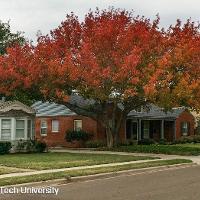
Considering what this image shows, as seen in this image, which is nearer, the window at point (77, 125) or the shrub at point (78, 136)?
the shrub at point (78, 136)

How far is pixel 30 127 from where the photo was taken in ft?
111

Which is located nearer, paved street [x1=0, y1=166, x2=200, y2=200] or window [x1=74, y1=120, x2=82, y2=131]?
paved street [x1=0, y1=166, x2=200, y2=200]

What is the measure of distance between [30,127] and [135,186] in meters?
18.7

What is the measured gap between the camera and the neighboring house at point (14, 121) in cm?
3247

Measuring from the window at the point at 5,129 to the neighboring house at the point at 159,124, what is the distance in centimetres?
1853

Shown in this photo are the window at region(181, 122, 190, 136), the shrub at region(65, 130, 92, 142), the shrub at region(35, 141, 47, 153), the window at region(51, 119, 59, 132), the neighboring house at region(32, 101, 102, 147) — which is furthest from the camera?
the window at region(181, 122, 190, 136)

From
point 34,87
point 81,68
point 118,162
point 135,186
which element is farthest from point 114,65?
point 135,186

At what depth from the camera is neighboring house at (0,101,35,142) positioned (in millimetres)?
32469

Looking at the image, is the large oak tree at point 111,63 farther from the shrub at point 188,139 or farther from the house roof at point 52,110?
the shrub at point 188,139

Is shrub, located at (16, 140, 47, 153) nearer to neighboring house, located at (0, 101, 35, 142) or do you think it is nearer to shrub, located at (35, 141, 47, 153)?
shrub, located at (35, 141, 47, 153)

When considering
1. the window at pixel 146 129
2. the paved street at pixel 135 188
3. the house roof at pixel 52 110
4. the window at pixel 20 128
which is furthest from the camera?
the window at pixel 146 129

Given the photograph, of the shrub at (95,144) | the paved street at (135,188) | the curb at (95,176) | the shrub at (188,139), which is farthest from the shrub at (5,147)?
the shrub at (188,139)

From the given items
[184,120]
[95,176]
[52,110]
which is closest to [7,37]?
[52,110]

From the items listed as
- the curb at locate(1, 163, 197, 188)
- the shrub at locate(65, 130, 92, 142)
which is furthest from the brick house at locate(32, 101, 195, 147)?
the curb at locate(1, 163, 197, 188)
